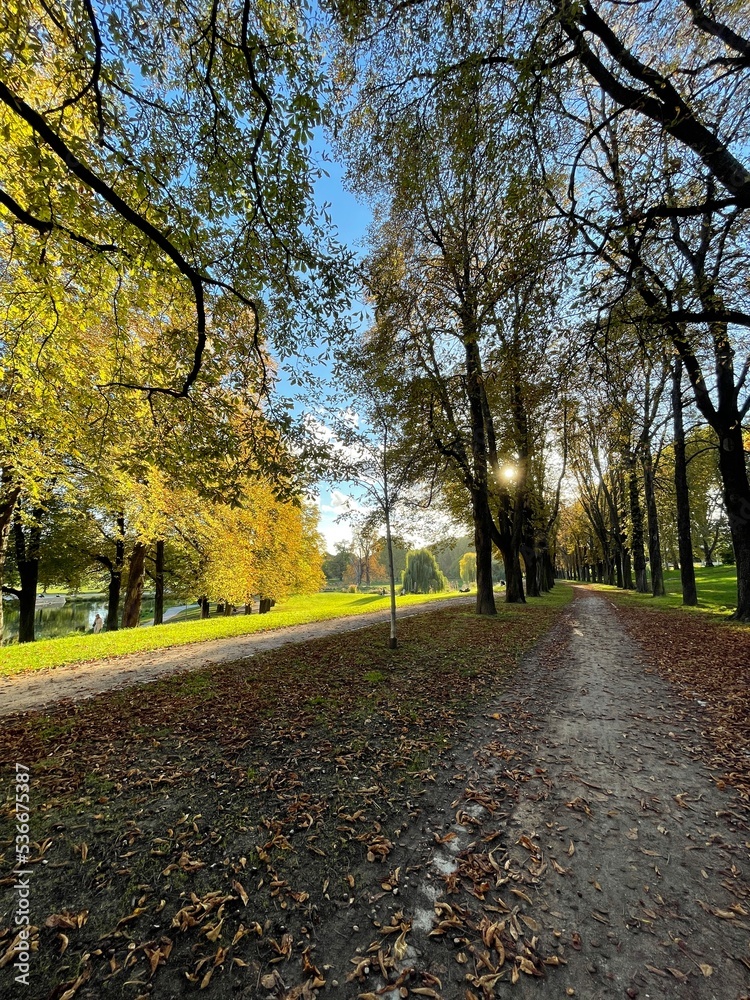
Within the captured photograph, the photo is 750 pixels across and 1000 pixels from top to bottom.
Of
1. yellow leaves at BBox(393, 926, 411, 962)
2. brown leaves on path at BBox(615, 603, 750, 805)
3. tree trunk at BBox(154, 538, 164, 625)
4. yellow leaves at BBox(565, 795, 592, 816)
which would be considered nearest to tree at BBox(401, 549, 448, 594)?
tree trunk at BBox(154, 538, 164, 625)

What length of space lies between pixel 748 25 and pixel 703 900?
10018 millimetres

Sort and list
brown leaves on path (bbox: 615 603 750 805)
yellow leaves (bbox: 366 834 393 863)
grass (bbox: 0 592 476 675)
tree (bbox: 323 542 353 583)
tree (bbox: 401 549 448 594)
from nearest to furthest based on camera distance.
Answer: yellow leaves (bbox: 366 834 393 863), brown leaves on path (bbox: 615 603 750 805), grass (bbox: 0 592 476 675), tree (bbox: 401 549 448 594), tree (bbox: 323 542 353 583)

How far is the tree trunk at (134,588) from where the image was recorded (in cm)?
1833

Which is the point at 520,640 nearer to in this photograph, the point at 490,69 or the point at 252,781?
the point at 252,781

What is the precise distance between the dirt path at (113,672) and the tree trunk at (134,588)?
9.82 metres

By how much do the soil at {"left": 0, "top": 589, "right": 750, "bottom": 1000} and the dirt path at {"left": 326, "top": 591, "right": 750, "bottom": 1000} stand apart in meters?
0.01

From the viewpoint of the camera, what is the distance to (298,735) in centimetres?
454

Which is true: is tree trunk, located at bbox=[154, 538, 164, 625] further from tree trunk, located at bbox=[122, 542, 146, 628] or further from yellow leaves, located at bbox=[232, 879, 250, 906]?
yellow leaves, located at bbox=[232, 879, 250, 906]

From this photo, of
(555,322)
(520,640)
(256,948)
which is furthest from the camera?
(520,640)

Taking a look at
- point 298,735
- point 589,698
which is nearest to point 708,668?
point 589,698

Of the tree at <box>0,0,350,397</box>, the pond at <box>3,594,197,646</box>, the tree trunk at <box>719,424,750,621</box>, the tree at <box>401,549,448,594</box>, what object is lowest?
the pond at <box>3,594,197,646</box>

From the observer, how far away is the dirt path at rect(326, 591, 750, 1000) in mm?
2047

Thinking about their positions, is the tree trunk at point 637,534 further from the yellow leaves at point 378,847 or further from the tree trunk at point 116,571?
the tree trunk at point 116,571

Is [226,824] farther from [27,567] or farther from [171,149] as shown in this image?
[27,567]
